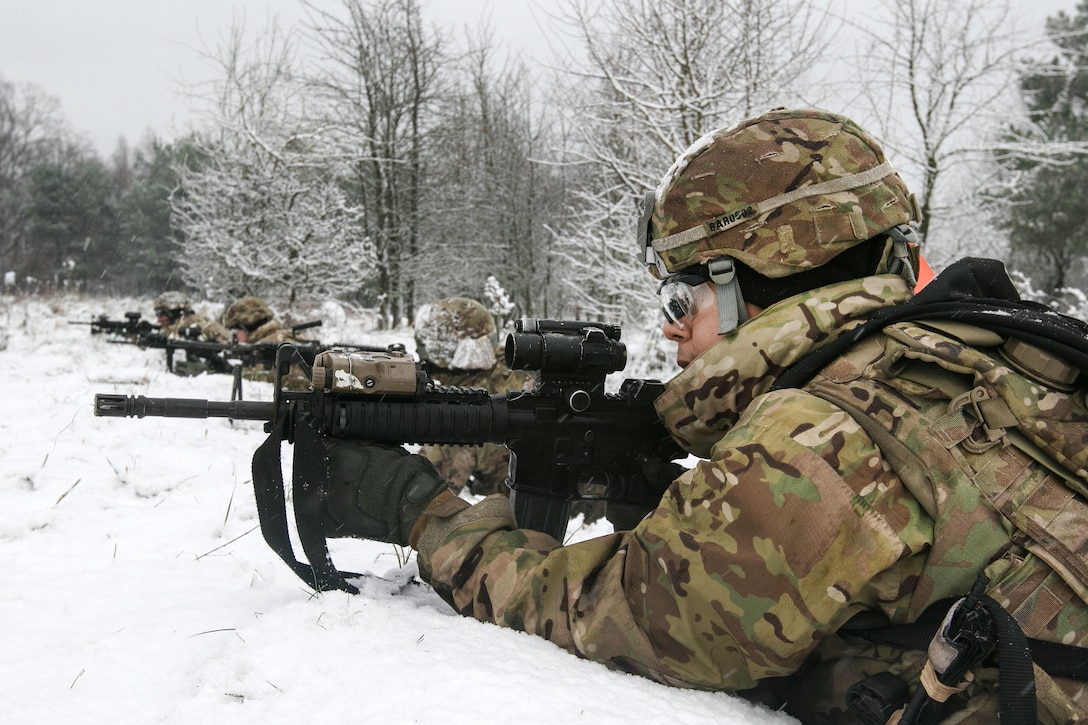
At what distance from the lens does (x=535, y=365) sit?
93.8 inches

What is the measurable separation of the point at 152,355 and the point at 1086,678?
13.2 metres

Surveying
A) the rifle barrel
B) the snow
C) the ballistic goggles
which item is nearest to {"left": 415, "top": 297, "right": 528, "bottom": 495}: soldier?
the snow

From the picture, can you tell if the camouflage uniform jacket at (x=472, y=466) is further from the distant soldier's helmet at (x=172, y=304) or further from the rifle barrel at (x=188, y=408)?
the distant soldier's helmet at (x=172, y=304)

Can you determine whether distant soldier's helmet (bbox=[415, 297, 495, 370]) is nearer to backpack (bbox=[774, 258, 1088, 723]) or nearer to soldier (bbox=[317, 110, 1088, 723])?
soldier (bbox=[317, 110, 1088, 723])

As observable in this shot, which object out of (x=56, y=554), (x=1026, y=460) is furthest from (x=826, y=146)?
(x=56, y=554)

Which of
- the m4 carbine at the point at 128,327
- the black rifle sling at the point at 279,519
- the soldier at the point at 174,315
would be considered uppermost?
the soldier at the point at 174,315

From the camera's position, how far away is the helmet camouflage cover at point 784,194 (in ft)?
6.13

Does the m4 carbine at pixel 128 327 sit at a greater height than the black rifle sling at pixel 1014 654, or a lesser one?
greater

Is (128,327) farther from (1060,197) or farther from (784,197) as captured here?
(1060,197)

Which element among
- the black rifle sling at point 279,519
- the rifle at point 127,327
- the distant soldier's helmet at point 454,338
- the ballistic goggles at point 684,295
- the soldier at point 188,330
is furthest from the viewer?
the rifle at point 127,327

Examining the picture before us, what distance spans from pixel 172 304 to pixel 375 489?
13370 millimetres

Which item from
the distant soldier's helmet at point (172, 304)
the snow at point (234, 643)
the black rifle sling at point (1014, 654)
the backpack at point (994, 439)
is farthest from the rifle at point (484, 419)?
the distant soldier's helmet at point (172, 304)

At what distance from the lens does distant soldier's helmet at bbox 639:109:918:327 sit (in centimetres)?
187

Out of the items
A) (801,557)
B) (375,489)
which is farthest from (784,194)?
(375,489)
